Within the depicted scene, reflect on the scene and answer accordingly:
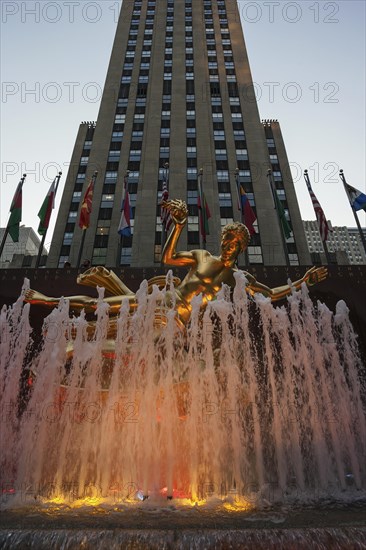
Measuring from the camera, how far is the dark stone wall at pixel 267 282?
1072 cm

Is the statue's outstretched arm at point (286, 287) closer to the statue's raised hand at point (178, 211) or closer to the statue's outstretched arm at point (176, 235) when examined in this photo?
the statue's outstretched arm at point (176, 235)

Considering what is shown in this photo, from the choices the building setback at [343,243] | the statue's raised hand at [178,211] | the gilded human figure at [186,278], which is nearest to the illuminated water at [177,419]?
the gilded human figure at [186,278]

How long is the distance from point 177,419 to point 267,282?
221 inches

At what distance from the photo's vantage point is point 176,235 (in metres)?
8.28

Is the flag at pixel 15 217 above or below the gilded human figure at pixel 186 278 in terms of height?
Answer: above

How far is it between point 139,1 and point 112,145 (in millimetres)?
29566

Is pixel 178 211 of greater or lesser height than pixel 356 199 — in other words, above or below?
below

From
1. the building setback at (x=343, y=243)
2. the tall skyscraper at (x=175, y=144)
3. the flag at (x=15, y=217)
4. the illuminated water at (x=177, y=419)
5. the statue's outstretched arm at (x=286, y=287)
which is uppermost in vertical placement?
the building setback at (x=343, y=243)

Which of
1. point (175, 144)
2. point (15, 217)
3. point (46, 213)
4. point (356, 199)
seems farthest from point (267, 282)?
point (175, 144)


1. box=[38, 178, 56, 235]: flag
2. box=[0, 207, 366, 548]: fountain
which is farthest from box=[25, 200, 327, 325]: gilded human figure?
box=[38, 178, 56, 235]: flag

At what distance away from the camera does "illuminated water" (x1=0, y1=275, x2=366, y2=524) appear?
20.9 feet

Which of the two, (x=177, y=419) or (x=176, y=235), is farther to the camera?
(x=176, y=235)

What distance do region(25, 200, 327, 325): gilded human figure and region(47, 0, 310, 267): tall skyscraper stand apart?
2032 cm

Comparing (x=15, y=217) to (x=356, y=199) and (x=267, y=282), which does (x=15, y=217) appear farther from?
(x=356, y=199)
